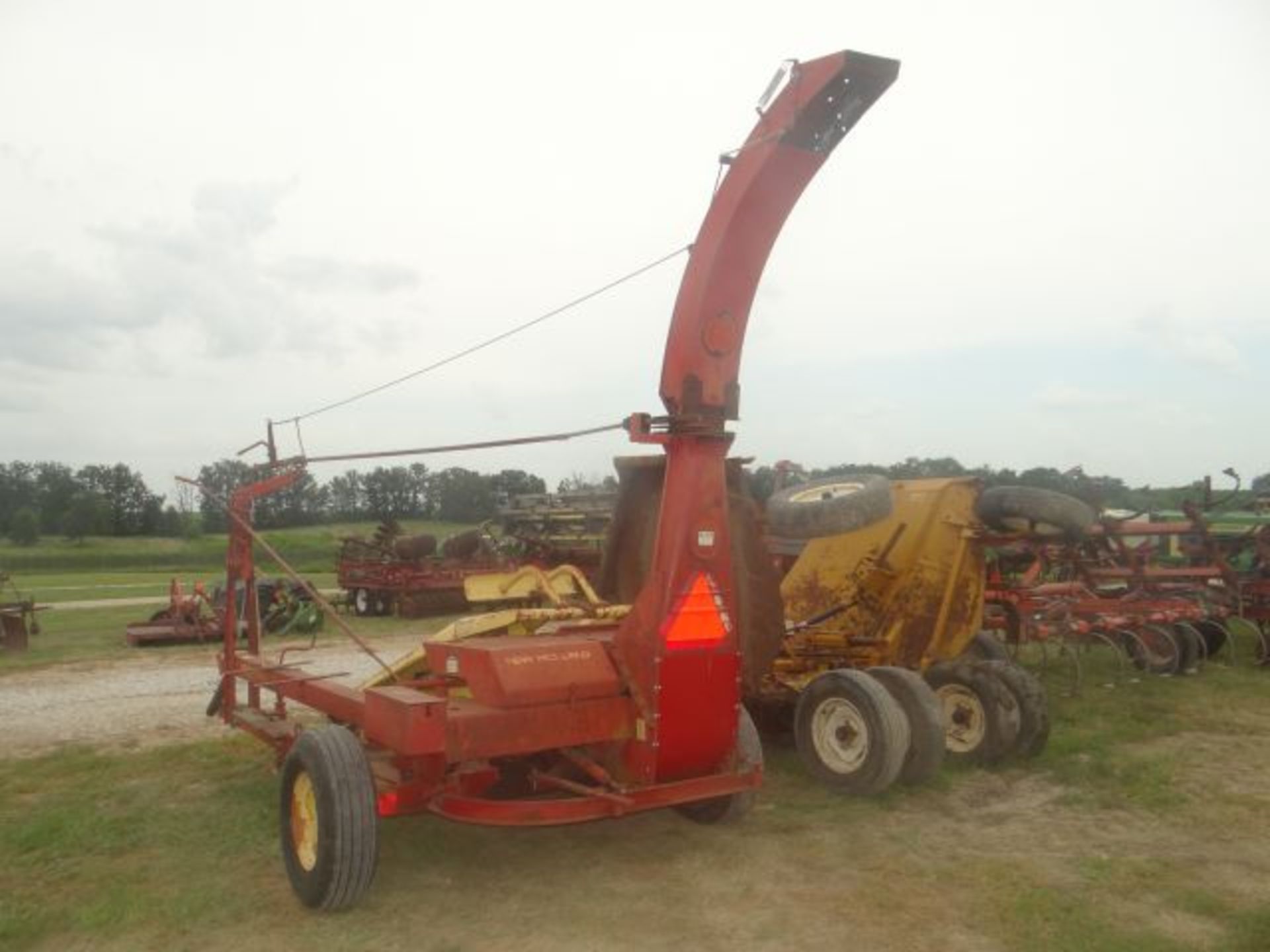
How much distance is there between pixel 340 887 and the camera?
14.9ft

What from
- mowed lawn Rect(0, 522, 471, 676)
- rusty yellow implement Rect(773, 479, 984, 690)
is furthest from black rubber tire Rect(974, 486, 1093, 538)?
mowed lawn Rect(0, 522, 471, 676)

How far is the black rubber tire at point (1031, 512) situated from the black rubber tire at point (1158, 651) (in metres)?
4.40

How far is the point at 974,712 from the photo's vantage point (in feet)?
24.3

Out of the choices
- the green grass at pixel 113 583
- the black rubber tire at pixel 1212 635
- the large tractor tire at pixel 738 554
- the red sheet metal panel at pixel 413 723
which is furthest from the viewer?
the green grass at pixel 113 583

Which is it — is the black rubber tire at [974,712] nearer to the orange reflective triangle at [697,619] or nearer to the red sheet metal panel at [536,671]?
the orange reflective triangle at [697,619]

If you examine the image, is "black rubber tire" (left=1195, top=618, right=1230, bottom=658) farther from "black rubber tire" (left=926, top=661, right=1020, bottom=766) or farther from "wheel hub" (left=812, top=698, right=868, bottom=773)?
"wheel hub" (left=812, top=698, right=868, bottom=773)

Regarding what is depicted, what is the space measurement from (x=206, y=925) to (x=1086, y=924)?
3832 millimetres

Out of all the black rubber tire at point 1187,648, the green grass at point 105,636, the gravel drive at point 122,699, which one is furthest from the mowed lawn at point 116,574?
the black rubber tire at point 1187,648

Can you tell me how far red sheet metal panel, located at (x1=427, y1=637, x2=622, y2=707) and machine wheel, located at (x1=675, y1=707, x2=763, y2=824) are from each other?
82 centimetres

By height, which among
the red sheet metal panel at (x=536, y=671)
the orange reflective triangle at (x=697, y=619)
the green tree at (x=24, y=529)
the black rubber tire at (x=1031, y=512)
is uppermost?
the green tree at (x=24, y=529)

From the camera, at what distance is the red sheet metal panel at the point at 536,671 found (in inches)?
193

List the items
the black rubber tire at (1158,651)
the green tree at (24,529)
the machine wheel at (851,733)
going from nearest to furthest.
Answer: the machine wheel at (851,733)
the black rubber tire at (1158,651)
the green tree at (24,529)

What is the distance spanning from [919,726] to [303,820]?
3.70 m

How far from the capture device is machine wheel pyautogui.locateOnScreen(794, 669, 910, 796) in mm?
6207
